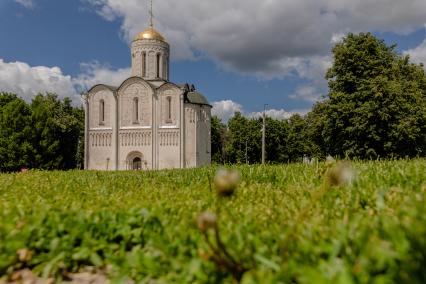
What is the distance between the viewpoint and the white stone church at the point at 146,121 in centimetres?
4191

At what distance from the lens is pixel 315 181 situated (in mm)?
5520

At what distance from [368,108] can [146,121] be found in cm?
2555

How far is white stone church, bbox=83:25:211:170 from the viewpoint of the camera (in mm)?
41906

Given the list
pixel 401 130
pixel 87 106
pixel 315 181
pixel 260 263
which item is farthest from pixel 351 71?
pixel 87 106

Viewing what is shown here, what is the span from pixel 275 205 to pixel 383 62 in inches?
1012

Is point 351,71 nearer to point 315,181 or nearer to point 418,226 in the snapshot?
point 315,181

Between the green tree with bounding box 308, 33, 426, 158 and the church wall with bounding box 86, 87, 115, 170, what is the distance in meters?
24.5

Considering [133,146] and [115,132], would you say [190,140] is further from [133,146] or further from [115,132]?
[115,132]

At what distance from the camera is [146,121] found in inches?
1686

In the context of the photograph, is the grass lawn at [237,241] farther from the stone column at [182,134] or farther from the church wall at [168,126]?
the church wall at [168,126]

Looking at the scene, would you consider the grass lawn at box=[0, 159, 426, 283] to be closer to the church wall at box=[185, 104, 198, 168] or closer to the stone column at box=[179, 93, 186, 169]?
the stone column at box=[179, 93, 186, 169]

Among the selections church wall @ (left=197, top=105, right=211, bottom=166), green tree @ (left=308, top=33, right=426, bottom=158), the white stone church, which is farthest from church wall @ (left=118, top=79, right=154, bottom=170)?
A: green tree @ (left=308, top=33, right=426, bottom=158)

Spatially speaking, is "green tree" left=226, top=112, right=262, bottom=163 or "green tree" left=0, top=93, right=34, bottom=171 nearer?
"green tree" left=0, top=93, right=34, bottom=171

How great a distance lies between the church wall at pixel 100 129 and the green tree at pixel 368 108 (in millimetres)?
24503
